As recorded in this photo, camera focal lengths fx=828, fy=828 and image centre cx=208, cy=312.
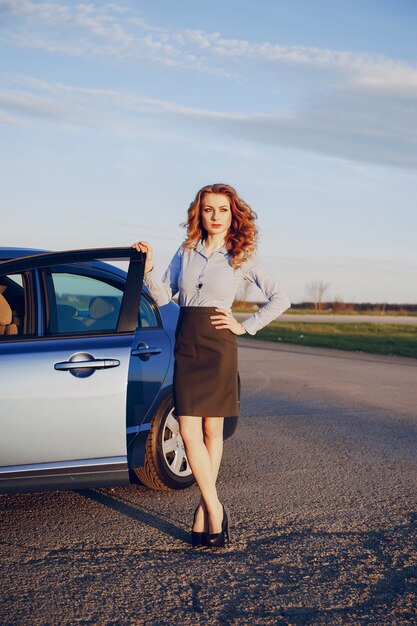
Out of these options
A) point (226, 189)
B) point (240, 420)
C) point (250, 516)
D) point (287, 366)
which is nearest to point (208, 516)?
point (250, 516)

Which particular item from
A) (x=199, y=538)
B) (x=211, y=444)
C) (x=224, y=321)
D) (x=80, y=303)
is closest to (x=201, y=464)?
(x=211, y=444)

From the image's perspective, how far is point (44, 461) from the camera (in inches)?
180

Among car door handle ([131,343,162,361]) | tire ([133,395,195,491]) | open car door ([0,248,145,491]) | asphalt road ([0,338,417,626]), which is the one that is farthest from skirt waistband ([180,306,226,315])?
asphalt road ([0,338,417,626])

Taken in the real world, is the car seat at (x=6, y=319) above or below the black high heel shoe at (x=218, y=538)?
above

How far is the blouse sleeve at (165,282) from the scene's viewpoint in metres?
4.45

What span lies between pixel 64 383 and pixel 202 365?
0.84 metres

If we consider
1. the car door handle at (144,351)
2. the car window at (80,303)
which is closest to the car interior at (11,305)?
the car window at (80,303)

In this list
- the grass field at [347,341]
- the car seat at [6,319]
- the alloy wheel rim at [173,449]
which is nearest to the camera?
the car seat at [6,319]

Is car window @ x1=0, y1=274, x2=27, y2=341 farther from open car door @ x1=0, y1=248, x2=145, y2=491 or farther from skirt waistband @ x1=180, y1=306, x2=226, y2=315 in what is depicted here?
skirt waistband @ x1=180, y1=306, x2=226, y2=315

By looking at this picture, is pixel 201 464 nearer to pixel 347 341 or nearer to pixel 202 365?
pixel 202 365

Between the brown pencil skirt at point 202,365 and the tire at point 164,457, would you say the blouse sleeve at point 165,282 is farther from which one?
the tire at point 164,457

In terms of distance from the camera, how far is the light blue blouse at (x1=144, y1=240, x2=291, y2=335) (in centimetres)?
431

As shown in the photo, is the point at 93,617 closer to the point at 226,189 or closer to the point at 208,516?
the point at 208,516

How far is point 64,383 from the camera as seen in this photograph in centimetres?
458
